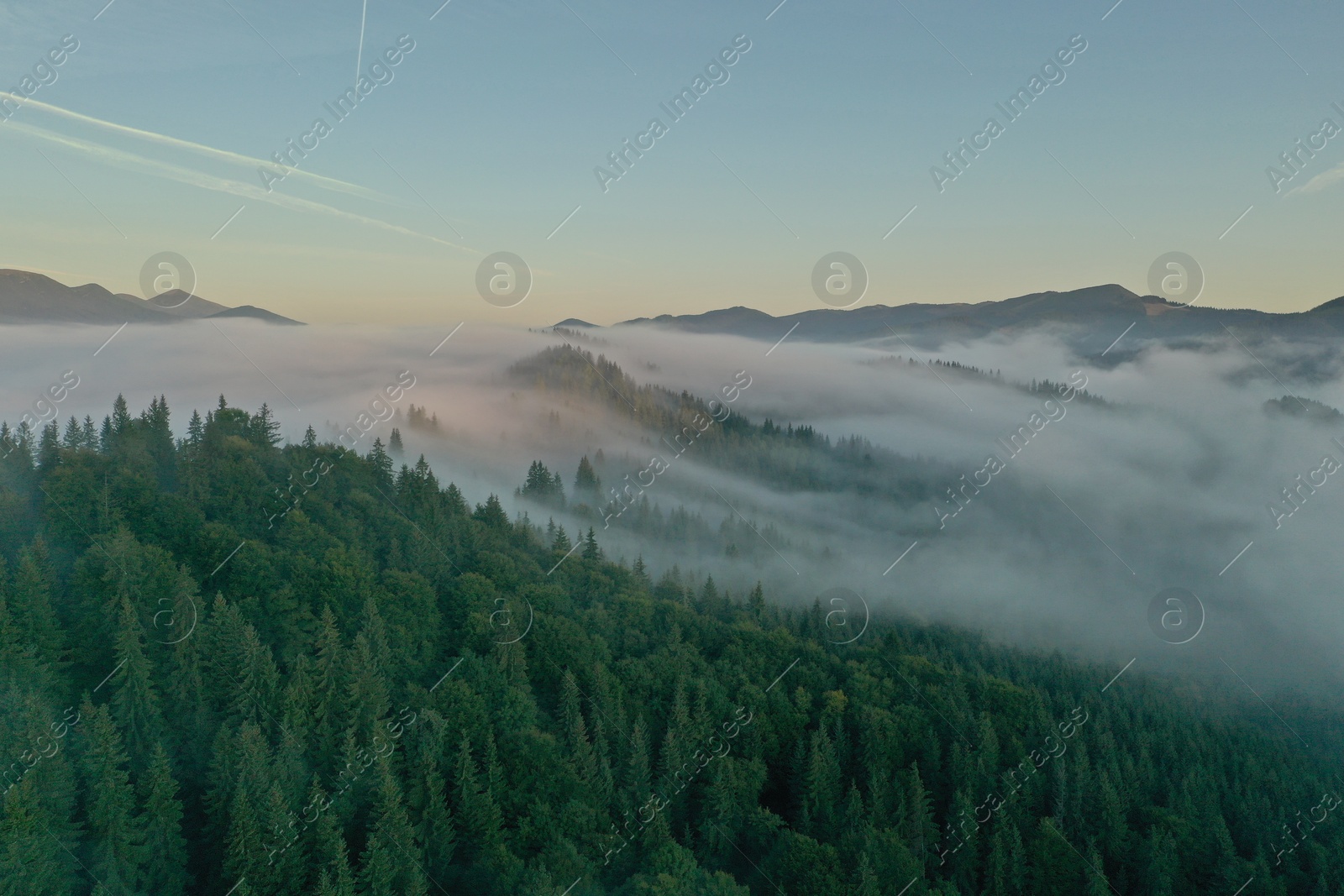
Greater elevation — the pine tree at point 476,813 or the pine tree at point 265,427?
the pine tree at point 265,427

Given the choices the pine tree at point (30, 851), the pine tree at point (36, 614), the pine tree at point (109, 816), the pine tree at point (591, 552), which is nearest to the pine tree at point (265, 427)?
the pine tree at point (591, 552)

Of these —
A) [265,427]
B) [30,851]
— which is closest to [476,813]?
[30,851]

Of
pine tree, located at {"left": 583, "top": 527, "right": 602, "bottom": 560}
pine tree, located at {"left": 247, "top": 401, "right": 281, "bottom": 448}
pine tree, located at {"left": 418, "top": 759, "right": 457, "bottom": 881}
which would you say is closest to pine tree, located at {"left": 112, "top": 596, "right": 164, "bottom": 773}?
pine tree, located at {"left": 418, "top": 759, "right": 457, "bottom": 881}

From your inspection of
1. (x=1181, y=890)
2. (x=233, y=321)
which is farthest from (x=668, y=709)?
(x=233, y=321)

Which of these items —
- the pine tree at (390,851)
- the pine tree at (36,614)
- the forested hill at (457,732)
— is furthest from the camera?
the pine tree at (36,614)

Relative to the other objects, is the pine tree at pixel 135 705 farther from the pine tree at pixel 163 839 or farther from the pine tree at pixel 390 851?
the pine tree at pixel 390 851

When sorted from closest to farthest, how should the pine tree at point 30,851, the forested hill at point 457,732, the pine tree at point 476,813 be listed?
the pine tree at point 30,851, the forested hill at point 457,732, the pine tree at point 476,813

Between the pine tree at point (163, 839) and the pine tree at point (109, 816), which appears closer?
the pine tree at point (109, 816)

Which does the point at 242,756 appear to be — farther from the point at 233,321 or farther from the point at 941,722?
the point at 233,321

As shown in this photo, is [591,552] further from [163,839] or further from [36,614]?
[163,839]
